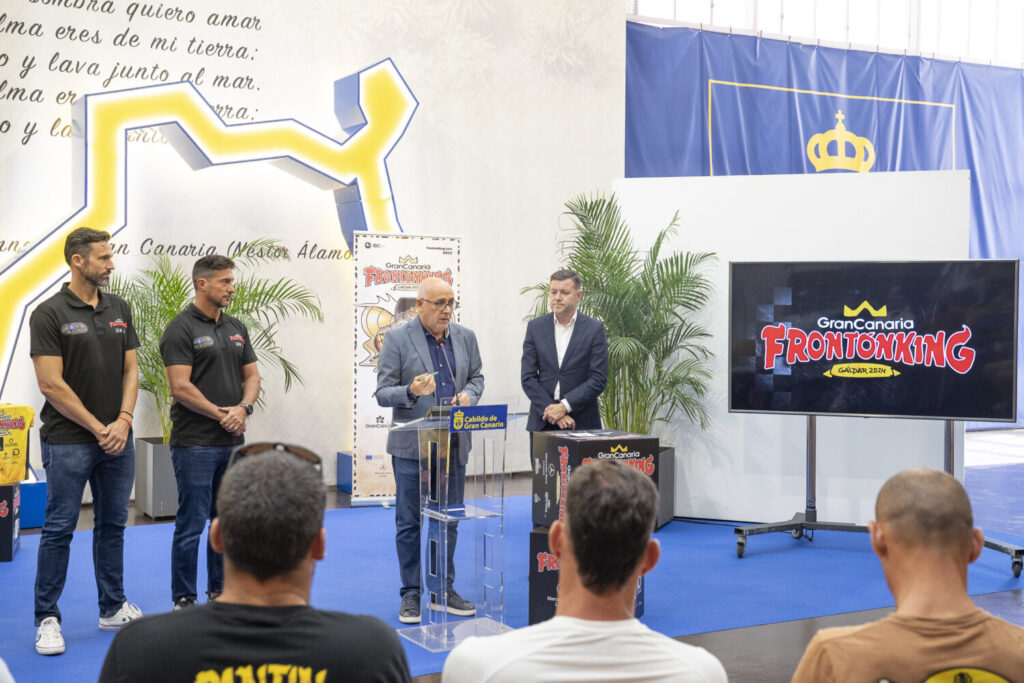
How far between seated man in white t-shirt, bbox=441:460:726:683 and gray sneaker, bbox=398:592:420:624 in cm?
281

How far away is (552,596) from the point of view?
4285 millimetres

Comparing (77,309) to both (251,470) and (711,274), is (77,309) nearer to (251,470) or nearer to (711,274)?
(251,470)

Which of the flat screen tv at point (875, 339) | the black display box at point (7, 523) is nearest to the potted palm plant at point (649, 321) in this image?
the flat screen tv at point (875, 339)

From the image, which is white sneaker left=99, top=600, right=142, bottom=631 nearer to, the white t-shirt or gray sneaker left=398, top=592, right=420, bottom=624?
gray sneaker left=398, top=592, right=420, bottom=624

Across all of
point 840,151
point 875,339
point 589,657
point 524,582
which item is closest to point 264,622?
point 589,657

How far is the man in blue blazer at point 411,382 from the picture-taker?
13.9 ft

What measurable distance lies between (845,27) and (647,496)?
10715 millimetres

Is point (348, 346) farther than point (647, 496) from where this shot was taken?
Yes

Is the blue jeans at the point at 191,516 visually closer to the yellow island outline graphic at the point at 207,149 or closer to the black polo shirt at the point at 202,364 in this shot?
the black polo shirt at the point at 202,364

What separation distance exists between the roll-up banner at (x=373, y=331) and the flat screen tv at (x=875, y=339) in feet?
8.17

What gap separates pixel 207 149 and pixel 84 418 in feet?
12.5

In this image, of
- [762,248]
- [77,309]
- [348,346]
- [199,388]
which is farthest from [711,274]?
[77,309]

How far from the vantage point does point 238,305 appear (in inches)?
266

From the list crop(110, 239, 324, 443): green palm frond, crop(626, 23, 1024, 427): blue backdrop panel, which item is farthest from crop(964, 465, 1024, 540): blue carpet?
crop(110, 239, 324, 443): green palm frond
